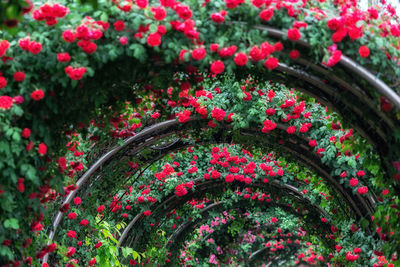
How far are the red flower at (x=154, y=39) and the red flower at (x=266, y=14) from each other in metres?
0.64

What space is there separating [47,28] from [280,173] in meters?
5.70

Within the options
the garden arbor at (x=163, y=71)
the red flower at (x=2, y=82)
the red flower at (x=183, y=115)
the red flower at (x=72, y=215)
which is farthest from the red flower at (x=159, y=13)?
the red flower at (x=72, y=215)

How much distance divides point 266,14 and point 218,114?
303cm

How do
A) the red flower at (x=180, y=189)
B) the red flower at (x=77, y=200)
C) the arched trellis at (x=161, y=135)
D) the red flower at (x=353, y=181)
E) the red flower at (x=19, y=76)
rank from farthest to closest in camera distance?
1. the red flower at (x=180, y=189)
2. the arched trellis at (x=161, y=135)
3. the red flower at (x=353, y=181)
4. the red flower at (x=77, y=200)
5. the red flower at (x=19, y=76)

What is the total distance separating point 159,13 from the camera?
326 centimetres

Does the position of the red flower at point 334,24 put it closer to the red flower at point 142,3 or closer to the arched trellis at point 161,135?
the red flower at point 142,3

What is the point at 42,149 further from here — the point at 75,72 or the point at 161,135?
the point at 161,135

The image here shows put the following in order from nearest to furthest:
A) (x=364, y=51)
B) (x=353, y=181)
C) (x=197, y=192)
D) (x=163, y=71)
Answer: (x=364, y=51) < (x=163, y=71) < (x=353, y=181) < (x=197, y=192)

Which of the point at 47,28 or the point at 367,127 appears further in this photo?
the point at 367,127

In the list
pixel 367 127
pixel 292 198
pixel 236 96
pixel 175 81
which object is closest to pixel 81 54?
pixel 175 81

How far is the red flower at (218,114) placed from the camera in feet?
20.6

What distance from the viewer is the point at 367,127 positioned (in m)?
4.09

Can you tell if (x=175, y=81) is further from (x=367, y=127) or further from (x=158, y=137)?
(x=158, y=137)

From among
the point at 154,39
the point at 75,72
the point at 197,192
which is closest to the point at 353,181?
the point at 154,39
